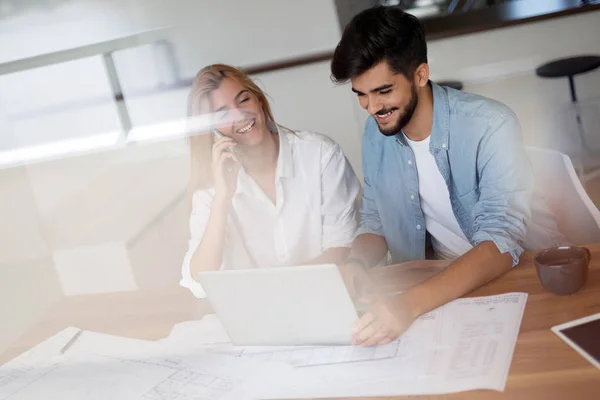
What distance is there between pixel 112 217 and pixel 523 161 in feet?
2.98

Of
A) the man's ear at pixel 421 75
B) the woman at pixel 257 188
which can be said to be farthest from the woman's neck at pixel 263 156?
the man's ear at pixel 421 75

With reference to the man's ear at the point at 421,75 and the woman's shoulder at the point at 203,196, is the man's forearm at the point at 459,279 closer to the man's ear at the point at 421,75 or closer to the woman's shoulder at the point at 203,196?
the man's ear at the point at 421,75

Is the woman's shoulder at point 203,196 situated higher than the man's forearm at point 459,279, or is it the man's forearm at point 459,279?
the woman's shoulder at point 203,196

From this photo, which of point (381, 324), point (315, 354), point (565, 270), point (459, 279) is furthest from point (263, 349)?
point (565, 270)

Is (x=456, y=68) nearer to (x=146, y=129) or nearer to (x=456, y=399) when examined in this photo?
(x=146, y=129)

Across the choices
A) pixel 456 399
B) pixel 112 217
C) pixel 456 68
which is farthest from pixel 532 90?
pixel 112 217

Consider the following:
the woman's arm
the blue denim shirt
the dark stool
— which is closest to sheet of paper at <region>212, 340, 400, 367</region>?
the blue denim shirt

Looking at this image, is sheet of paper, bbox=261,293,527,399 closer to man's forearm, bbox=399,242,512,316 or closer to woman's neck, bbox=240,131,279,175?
man's forearm, bbox=399,242,512,316

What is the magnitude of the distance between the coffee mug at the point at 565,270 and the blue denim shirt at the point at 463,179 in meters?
0.10

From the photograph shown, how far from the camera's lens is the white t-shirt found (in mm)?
1394

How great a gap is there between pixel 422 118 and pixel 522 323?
550 millimetres

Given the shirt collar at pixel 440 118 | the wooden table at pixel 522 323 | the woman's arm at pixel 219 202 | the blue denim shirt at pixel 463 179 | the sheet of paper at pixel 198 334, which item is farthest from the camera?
the woman's arm at pixel 219 202

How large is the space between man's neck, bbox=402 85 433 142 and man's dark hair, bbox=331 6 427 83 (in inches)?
2.1

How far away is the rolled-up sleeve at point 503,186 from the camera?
3.88 ft
